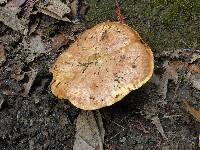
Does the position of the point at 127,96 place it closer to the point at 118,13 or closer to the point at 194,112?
the point at 194,112

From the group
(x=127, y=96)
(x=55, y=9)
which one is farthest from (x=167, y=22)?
(x=55, y=9)

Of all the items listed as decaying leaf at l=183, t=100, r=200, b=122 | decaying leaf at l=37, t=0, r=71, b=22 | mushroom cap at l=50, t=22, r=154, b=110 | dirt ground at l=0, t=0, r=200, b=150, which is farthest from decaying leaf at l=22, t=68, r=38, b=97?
decaying leaf at l=183, t=100, r=200, b=122

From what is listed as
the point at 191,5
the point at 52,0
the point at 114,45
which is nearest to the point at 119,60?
the point at 114,45

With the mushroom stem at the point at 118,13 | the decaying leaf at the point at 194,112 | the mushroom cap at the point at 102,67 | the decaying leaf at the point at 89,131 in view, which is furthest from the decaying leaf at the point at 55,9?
A: the decaying leaf at the point at 194,112

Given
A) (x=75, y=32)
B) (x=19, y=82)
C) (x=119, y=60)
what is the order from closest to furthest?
(x=119, y=60) < (x=19, y=82) < (x=75, y=32)

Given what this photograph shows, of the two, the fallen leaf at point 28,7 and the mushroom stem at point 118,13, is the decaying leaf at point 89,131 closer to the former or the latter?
the mushroom stem at point 118,13

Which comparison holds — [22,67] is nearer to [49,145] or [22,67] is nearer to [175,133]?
[49,145]

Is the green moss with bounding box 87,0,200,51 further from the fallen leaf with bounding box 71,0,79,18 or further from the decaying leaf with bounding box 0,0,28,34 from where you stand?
the decaying leaf with bounding box 0,0,28,34
